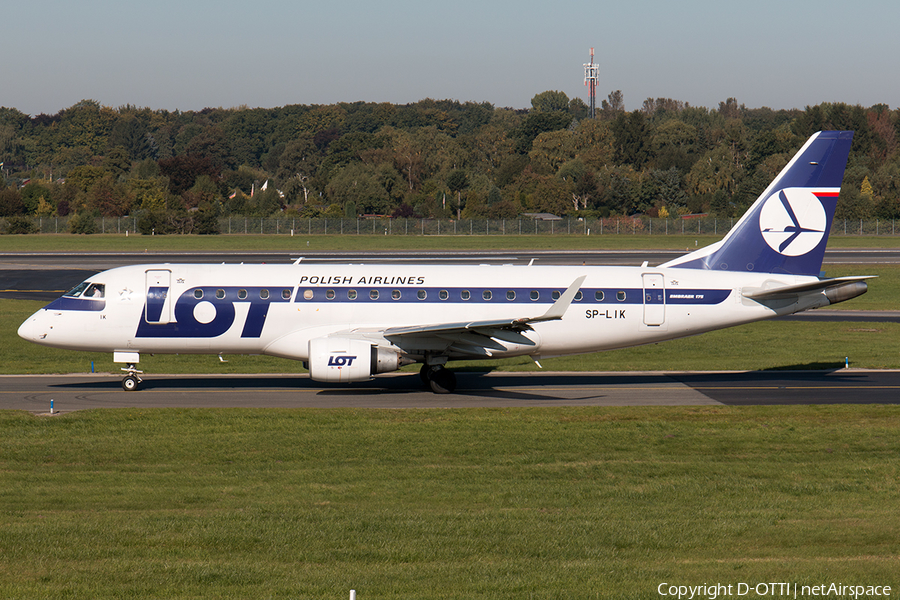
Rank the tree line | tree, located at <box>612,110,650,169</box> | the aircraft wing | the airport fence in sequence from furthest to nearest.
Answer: tree, located at <box>612,110,650,169</box> < the tree line < the airport fence < the aircraft wing

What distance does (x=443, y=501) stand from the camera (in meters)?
16.3

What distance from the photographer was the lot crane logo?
2936 centimetres

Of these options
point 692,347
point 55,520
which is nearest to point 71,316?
point 55,520

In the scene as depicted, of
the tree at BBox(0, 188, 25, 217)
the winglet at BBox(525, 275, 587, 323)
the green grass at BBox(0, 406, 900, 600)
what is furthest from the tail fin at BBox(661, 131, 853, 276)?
the tree at BBox(0, 188, 25, 217)

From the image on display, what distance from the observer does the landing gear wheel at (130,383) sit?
28594mm

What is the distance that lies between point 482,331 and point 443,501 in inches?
445

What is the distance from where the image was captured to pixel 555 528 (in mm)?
14195

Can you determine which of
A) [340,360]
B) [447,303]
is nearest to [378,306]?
[447,303]

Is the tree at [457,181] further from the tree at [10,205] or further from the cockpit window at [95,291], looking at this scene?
the cockpit window at [95,291]

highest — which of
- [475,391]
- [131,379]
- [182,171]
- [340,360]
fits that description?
[182,171]

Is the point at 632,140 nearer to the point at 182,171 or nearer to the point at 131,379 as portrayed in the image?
the point at 182,171

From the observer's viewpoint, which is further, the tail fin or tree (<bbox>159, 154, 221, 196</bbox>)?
tree (<bbox>159, 154, 221, 196</bbox>)

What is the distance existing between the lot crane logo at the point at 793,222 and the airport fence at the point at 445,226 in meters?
95.4

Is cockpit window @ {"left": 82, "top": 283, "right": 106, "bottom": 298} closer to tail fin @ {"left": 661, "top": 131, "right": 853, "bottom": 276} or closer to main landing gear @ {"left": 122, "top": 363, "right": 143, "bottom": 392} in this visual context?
main landing gear @ {"left": 122, "top": 363, "right": 143, "bottom": 392}
